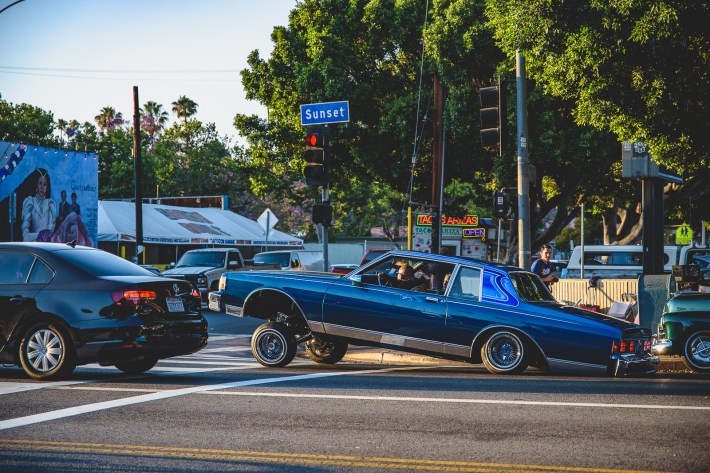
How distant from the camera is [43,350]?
34.9 ft

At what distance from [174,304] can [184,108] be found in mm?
71324

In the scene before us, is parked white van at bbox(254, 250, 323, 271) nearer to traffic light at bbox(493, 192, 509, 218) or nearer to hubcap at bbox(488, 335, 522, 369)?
traffic light at bbox(493, 192, 509, 218)

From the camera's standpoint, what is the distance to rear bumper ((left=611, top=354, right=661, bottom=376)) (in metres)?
11.4

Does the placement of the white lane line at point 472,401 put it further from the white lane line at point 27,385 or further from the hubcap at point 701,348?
the hubcap at point 701,348

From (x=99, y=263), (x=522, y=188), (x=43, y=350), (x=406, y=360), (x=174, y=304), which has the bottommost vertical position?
(x=406, y=360)

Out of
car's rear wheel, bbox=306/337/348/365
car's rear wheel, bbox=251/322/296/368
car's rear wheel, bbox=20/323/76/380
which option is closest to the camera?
car's rear wheel, bbox=20/323/76/380

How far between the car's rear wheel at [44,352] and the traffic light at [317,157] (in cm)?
633

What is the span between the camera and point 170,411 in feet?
27.7

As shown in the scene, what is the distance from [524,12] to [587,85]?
1.72 metres

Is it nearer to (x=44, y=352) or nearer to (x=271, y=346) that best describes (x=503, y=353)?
(x=271, y=346)

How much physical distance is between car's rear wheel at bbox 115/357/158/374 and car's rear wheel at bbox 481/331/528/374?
4.32 meters

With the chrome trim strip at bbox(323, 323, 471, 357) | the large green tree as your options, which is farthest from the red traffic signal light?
the chrome trim strip at bbox(323, 323, 471, 357)

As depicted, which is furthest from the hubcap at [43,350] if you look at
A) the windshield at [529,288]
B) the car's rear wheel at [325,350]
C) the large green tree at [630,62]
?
the large green tree at [630,62]

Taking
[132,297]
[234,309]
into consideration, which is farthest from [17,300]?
[234,309]
